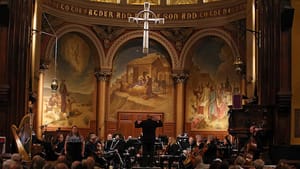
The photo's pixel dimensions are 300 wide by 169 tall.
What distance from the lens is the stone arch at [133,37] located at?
91.2ft

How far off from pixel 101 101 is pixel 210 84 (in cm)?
545

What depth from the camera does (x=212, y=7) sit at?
88.6ft

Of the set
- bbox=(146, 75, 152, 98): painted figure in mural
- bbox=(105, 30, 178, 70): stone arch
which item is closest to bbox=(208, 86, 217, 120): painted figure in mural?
bbox=(105, 30, 178, 70): stone arch

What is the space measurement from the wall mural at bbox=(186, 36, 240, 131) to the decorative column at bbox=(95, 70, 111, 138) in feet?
13.8

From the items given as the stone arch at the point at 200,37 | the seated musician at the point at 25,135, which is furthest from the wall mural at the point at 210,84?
the seated musician at the point at 25,135

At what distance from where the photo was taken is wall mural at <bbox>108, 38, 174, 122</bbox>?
93.6 ft

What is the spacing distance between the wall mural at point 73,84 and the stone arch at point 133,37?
0.87 metres

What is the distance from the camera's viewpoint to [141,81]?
94.6 ft

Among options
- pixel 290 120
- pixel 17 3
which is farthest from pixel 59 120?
pixel 290 120

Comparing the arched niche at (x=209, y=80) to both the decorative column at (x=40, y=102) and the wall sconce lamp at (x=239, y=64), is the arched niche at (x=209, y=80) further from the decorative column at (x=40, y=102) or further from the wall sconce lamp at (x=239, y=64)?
the decorative column at (x=40, y=102)

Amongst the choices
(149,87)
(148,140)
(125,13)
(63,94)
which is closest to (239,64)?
(149,87)

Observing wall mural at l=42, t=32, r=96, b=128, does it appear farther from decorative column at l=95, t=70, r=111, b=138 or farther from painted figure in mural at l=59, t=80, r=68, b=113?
decorative column at l=95, t=70, r=111, b=138

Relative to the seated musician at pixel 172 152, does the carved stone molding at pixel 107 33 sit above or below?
above

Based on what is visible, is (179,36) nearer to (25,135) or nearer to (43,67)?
(43,67)
